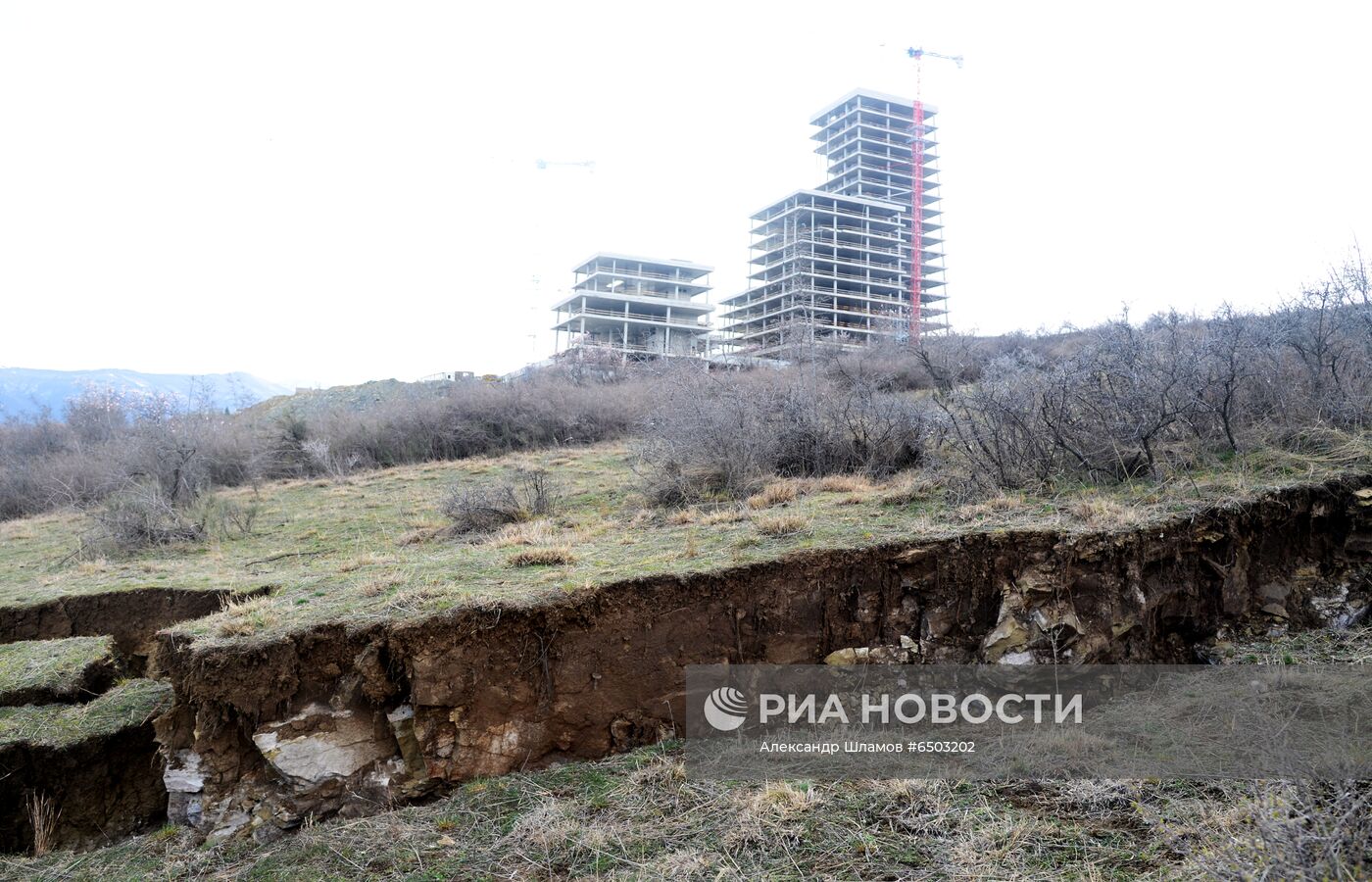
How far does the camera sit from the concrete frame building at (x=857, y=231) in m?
73.5

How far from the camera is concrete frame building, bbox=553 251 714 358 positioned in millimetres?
71250

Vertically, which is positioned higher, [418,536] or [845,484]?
[845,484]

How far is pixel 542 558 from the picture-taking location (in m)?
7.62

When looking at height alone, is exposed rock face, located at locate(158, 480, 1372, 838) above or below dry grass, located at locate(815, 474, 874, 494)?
below

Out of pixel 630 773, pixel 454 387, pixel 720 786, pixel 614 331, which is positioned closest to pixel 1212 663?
pixel 720 786

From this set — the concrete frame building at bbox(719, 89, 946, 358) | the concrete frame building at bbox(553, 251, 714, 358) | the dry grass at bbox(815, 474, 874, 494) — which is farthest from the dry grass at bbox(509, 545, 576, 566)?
the concrete frame building at bbox(553, 251, 714, 358)

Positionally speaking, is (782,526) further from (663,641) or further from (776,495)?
(776,495)

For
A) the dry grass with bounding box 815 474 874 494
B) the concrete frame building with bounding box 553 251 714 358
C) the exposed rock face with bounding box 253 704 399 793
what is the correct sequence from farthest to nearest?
the concrete frame building with bounding box 553 251 714 358 → the dry grass with bounding box 815 474 874 494 → the exposed rock face with bounding box 253 704 399 793

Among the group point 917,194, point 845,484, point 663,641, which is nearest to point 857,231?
point 917,194

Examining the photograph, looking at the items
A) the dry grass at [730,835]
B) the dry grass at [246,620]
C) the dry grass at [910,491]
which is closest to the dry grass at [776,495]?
the dry grass at [910,491]

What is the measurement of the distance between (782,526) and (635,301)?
2577 inches

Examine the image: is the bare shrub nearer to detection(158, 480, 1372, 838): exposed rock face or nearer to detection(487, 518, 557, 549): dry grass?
detection(487, 518, 557, 549): dry grass

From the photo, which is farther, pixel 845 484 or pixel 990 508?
pixel 845 484

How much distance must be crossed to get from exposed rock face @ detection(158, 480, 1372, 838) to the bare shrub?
17.2 ft
